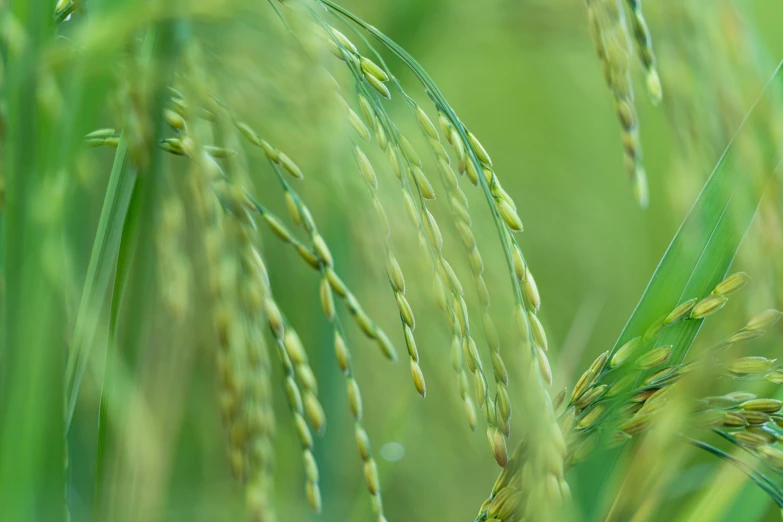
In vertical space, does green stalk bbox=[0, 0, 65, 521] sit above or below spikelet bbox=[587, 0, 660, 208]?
below

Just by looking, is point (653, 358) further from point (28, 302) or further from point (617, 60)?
point (28, 302)

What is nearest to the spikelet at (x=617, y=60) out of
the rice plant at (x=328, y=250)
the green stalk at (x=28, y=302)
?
the rice plant at (x=328, y=250)

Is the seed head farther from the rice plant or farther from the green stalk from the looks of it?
the green stalk

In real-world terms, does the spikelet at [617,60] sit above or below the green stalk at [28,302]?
above

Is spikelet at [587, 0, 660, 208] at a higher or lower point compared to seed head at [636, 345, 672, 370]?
higher

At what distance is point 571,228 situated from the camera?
1208 mm

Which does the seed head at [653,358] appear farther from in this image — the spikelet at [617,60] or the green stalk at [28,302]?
the green stalk at [28,302]

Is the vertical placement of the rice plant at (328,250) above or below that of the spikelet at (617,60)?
below

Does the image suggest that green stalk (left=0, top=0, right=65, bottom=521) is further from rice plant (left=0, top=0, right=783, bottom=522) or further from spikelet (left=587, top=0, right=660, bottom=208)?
spikelet (left=587, top=0, right=660, bottom=208)

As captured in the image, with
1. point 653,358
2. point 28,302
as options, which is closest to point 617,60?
point 653,358

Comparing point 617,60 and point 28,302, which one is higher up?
point 617,60

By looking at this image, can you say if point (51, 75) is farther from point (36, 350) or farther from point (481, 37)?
point (481, 37)

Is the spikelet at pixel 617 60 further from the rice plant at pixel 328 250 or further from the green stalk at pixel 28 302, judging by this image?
the green stalk at pixel 28 302

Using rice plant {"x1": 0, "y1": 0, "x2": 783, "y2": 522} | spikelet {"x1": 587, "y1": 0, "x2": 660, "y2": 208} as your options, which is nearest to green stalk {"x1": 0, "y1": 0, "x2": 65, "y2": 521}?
rice plant {"x1": 0, "y1": 0, "x2": 783, "y2": 522}
